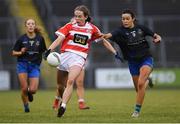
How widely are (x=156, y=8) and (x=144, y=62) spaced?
20.2 m

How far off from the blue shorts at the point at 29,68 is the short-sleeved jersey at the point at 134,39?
8.37ft

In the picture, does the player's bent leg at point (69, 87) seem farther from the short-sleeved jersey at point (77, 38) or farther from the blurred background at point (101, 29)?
the blurred background at point (101, 29)

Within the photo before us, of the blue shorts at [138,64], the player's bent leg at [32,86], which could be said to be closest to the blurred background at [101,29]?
the player's bent leg at [32,86]

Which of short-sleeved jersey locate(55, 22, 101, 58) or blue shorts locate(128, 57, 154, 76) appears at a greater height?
short-sleeved jersey locate(55, 22, 101, 58)

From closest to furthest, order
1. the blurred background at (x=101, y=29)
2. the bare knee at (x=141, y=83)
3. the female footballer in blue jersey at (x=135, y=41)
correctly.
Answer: the bare knee at (x=141, y=83) → the female footballer in blue jersey at (x=135, y=41) → the blurred background at (x=101, y=29)

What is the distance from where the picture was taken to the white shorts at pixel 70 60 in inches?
507

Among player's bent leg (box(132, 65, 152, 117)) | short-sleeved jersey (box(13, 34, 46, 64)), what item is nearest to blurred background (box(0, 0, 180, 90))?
short-sleeved jersey (box(13, 34, 46, 64))

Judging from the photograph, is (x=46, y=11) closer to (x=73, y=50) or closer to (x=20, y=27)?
(x=20, y=27)

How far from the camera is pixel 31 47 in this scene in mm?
15023

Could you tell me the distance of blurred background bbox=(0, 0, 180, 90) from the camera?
1180 inches

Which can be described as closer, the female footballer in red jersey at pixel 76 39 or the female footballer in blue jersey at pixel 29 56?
the female footballer in red jersey at pixel 76 39

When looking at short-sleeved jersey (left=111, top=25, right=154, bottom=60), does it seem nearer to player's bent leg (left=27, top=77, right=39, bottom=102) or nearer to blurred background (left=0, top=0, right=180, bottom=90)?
player's bent leg (left=27, top=77, right=39, bottom=102)

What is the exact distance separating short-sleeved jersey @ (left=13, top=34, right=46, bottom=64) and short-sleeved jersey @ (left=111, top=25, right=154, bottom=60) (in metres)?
2.41

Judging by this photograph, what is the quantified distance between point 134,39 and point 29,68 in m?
3.02
